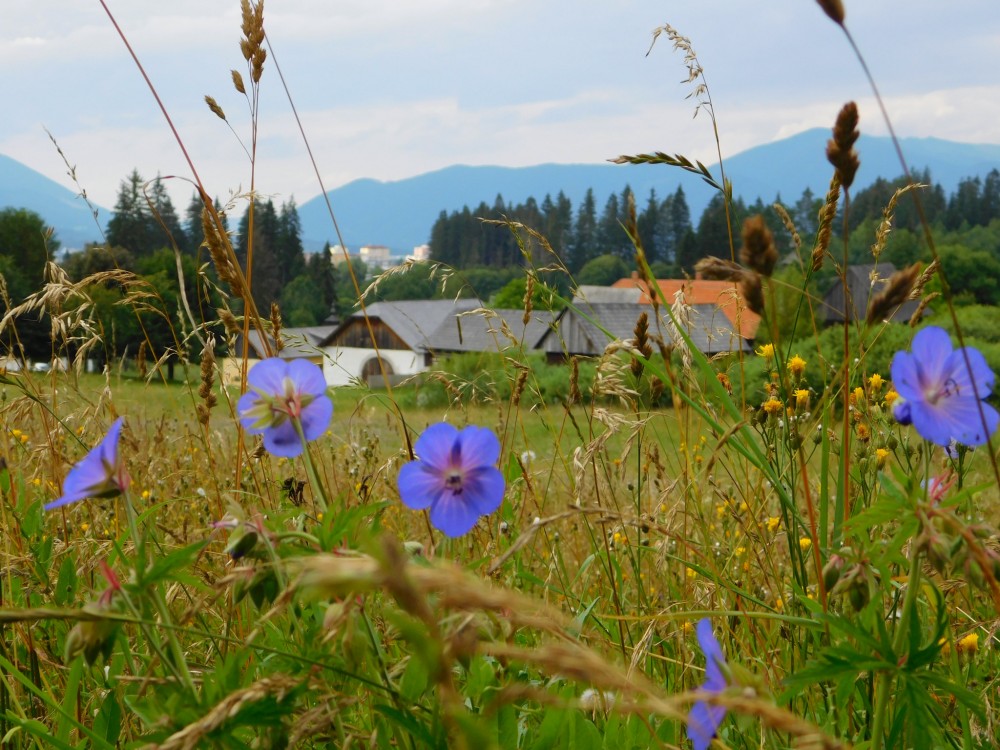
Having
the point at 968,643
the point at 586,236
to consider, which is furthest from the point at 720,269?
the point at 586,236

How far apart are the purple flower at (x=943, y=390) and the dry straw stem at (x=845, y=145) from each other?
0.23 metres

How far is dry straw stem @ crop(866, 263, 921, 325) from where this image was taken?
84cm

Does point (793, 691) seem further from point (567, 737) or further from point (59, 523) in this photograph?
point (59, 523)

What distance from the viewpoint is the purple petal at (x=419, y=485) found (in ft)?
2.94

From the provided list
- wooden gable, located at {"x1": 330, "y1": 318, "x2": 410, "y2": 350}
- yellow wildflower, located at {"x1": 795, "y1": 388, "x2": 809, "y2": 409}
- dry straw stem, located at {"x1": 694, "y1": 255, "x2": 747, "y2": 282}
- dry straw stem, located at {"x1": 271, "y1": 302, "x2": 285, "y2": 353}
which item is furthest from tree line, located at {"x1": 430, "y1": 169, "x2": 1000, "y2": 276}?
dry straw stem, located at {"x1": 694, "y1": 255, "x2": 747, "y2": 282}

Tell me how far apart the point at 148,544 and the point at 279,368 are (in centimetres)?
95

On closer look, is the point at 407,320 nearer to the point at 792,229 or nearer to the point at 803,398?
the point at 803,398

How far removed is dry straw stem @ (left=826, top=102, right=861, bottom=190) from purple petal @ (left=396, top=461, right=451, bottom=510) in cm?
56

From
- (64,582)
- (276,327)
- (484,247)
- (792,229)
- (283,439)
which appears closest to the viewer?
(283,439)

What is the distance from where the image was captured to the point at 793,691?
898 millimetres

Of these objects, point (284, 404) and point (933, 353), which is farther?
point (284, 404)

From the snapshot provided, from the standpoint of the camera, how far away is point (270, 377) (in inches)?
37.6

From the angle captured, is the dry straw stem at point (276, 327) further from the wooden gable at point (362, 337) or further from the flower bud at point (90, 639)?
the wooden gable at point (362, 337)

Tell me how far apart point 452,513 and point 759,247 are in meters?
0.42
